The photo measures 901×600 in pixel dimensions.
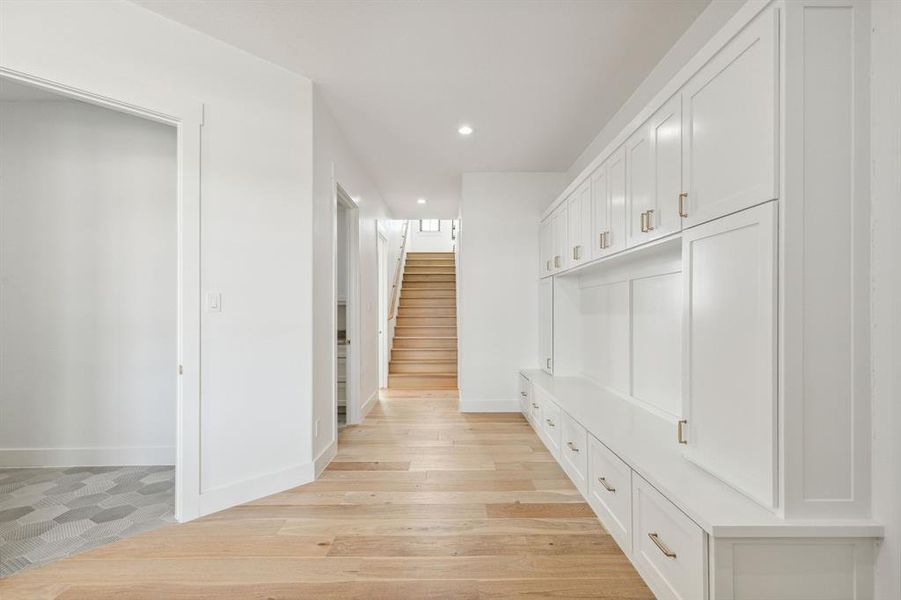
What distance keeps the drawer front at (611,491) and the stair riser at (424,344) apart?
186 inches

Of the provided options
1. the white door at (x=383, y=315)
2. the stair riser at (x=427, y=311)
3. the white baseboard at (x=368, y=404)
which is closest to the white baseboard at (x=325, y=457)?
the white baseboard at (x=368, y=404)

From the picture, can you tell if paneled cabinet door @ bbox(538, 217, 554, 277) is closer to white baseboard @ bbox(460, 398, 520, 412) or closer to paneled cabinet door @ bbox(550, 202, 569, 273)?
→ paneled cabinet door @ bbox(550, 202, 569, 273)

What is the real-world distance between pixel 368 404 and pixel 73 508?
2.68 metres

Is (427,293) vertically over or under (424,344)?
over

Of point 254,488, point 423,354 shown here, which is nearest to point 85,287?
point 254,488

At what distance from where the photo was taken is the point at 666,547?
1563 mm

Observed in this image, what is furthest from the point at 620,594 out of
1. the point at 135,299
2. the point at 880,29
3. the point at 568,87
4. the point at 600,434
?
the point at 135,299

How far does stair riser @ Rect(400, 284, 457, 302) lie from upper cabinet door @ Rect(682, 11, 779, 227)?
670 centimetres

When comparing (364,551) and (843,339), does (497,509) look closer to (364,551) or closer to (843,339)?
(364,551)

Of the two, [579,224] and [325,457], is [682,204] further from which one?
[325,457]

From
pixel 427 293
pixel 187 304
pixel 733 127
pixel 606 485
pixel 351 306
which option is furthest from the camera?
pixel 427 293

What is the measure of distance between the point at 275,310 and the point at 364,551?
59.6 inches

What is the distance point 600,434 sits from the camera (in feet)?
7.31

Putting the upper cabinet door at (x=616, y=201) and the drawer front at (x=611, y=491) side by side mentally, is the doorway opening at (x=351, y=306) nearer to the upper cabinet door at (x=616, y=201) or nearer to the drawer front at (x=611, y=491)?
the upper cabinet door at (x=616, y=201)
